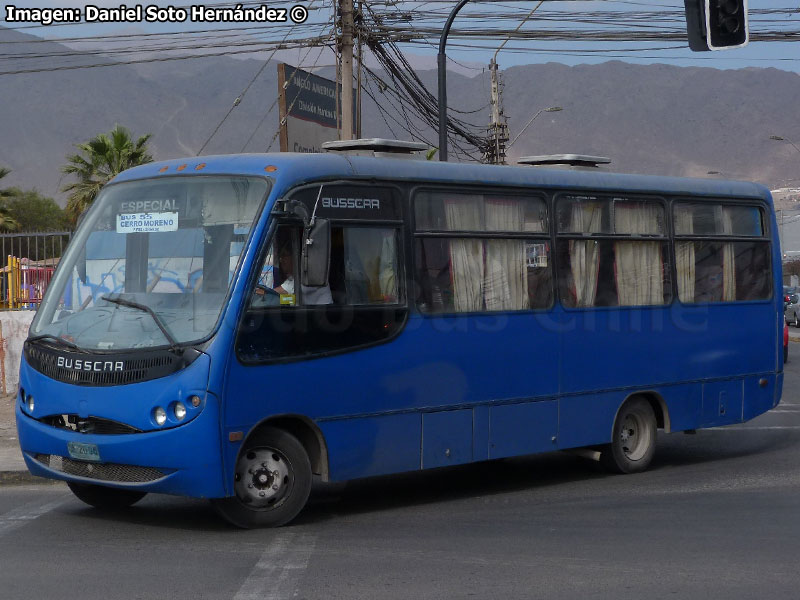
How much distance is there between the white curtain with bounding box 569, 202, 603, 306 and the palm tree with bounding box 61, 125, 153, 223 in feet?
113

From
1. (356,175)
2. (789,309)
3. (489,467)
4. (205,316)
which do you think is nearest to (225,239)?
(205,316)

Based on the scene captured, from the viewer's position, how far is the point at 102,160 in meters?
44.7

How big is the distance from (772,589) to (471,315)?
397 cm

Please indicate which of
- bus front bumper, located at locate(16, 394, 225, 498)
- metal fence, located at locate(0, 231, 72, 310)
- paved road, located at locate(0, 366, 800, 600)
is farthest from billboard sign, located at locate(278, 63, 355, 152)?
bus front bumper, located at locate(16, 394, 225, 498)

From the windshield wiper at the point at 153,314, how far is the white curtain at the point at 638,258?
15.9ft

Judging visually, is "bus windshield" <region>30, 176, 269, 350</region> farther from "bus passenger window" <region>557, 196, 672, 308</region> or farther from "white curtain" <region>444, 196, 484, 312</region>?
"bus passenger window" <region>557, 196, 672, 308</region>

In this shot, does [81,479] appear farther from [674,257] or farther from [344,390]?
[674,257]

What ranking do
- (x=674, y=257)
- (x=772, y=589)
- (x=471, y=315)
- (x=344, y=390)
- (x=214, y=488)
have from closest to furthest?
1. (x=772, y=589)
2. (x=214, y=488)
3. (x=344, y=390)
4. (x=471, y=315)
5. (x=674, y=257)

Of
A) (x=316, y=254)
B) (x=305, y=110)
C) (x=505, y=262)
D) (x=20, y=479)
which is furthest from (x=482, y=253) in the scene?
(x=305, y=110)

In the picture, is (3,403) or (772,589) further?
(3,403)

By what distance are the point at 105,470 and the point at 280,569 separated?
183 cm

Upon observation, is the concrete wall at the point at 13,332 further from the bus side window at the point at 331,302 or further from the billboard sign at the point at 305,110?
the bus side window at the point at 331,302

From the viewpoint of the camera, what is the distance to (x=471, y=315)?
10.2 meters

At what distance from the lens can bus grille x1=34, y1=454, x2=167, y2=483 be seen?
27.5 feet
